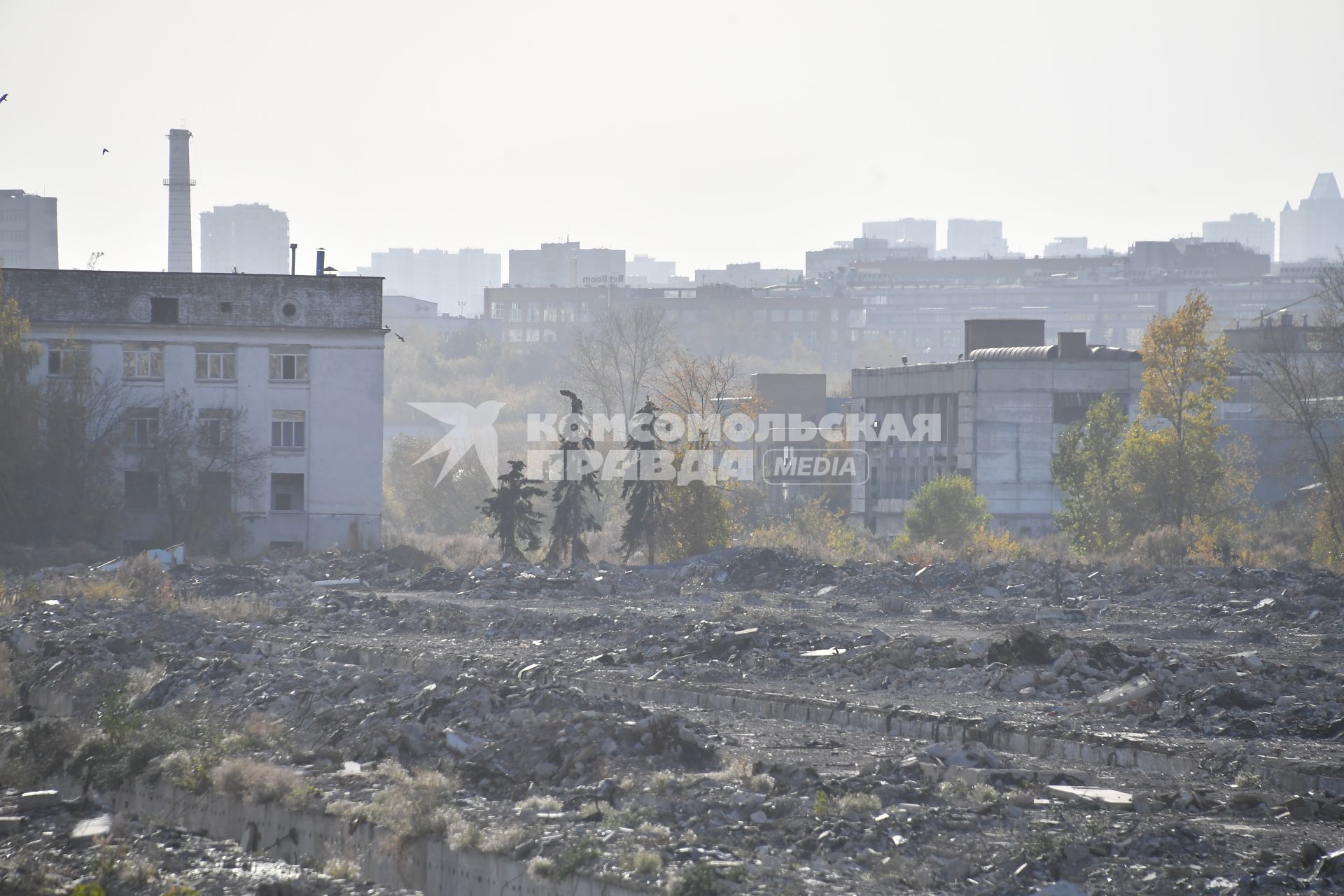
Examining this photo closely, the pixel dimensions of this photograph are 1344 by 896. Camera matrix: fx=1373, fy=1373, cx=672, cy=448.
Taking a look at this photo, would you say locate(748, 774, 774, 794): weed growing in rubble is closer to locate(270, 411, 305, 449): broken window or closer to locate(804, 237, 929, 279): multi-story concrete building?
locate(270, 411, 305, 449): broken window

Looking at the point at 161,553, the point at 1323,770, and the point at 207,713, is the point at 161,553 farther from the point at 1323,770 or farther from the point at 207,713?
the point at 1323,770

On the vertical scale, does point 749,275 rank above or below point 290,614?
above

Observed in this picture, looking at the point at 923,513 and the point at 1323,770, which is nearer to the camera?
the point at 1323,770

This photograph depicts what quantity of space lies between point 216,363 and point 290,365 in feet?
6.99

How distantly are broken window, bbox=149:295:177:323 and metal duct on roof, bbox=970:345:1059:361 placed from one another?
97.5ft

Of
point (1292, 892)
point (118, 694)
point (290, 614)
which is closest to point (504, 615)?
point (290, 614)

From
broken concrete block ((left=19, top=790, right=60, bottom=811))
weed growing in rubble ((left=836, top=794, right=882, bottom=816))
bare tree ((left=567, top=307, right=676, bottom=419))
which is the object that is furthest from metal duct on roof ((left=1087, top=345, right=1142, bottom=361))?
broken concrete block ((left=19, top=790, right=60, bottom=811))

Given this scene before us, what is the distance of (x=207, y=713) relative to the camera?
48.7ft

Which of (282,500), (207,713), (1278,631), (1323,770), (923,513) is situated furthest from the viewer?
(923,513)

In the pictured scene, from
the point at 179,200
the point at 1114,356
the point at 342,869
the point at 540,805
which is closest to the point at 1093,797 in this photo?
the point at 540,805

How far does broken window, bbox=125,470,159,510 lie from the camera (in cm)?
3878

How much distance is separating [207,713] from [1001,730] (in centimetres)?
840

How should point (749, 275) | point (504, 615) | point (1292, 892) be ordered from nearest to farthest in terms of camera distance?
point (1292, 892) < point (504, 615) < point (749, 275)

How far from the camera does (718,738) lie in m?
13.5
